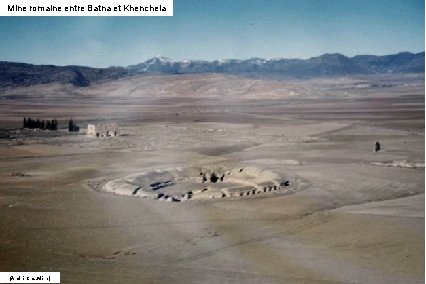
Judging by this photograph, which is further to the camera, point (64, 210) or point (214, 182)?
point (214, 182)

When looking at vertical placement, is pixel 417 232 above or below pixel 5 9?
below

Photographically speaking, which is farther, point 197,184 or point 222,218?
point 197,184

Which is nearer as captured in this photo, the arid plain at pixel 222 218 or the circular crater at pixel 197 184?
the arid plain at pixel 222 218

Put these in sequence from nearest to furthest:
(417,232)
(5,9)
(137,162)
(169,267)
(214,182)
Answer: (169,267), (417,232), (5,9), (214,182), (137,162)

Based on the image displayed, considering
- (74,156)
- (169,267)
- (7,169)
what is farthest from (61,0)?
(74,156)

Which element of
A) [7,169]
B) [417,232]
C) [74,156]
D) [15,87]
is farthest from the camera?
[15,87]

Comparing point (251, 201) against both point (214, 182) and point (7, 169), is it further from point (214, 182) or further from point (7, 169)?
point (7, 169)

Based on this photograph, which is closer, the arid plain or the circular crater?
the arid plain
